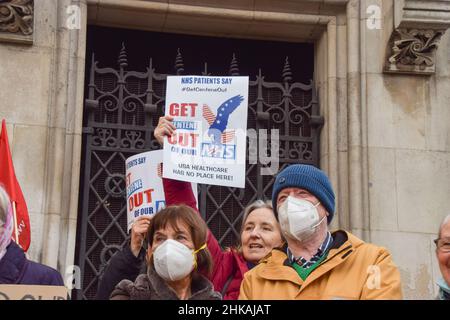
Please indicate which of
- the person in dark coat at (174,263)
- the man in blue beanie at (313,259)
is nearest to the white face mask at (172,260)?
the person in dark coat at (174,263)

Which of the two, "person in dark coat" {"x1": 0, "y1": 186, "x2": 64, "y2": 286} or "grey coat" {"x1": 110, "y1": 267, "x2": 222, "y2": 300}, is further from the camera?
"person in dark coat" {"x1": 0, "y1": 186, "x2": 64, "y2": 286}

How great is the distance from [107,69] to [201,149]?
2.36 m

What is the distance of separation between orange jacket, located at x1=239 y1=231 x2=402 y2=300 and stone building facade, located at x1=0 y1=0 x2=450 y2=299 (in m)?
3.49

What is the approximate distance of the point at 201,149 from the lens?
6.43 meters

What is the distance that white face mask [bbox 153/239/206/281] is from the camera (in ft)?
14.3

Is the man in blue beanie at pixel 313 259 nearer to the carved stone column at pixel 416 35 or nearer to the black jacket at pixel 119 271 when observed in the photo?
the black jacket at pixel 119 271

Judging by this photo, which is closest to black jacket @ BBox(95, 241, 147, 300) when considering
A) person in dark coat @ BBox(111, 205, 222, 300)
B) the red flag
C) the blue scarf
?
person in dark coat @ BBox(111, 205, 222, 300)

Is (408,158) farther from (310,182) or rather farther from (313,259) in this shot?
(313,259)

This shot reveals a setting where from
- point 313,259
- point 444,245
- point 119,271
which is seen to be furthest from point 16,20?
point 444,245

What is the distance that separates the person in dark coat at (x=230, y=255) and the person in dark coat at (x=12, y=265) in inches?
15.0

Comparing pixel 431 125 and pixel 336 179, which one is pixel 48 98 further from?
pixel 431 125

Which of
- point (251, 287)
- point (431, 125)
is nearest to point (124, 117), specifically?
point (431, 125)

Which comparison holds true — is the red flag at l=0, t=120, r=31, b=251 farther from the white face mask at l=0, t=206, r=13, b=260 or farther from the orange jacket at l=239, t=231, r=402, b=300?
the orange jacket at l=239, t=231, r=402, b=300

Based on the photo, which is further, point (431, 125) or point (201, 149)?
point (431, 125)
